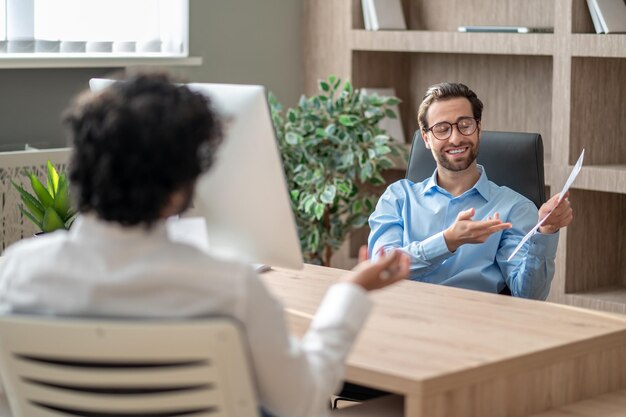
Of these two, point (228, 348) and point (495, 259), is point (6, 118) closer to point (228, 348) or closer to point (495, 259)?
point (495, 259)

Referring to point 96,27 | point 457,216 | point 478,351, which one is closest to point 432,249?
point 457,216

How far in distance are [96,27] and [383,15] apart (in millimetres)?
1127

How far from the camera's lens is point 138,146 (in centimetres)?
135

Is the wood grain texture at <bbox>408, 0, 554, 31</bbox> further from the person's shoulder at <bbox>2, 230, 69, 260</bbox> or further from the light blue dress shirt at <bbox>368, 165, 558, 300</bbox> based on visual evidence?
the person's shoulder at <bbox>2, 230, 69, 260</bbox>

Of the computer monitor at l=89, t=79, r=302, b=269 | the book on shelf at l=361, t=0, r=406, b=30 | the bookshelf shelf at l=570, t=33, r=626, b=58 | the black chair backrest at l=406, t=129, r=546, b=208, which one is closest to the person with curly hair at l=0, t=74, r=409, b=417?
the computer monitor at l=89, t=79, r=302, b=269

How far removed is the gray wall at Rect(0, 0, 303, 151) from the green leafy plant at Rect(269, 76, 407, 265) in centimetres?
50

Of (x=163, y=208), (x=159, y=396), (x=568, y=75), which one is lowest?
(x=159, y=396)

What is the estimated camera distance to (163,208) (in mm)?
1395

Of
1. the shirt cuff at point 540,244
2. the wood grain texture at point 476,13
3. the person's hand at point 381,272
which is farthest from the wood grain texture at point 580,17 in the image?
the person's hand at point 381,272

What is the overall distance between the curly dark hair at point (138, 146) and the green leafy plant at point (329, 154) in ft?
8.63

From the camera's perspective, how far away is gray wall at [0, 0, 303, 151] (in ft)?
13.1

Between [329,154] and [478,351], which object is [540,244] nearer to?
[478,351]

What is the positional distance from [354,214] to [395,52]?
858 mm

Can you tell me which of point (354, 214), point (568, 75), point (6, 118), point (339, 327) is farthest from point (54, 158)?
point (339, 327)
